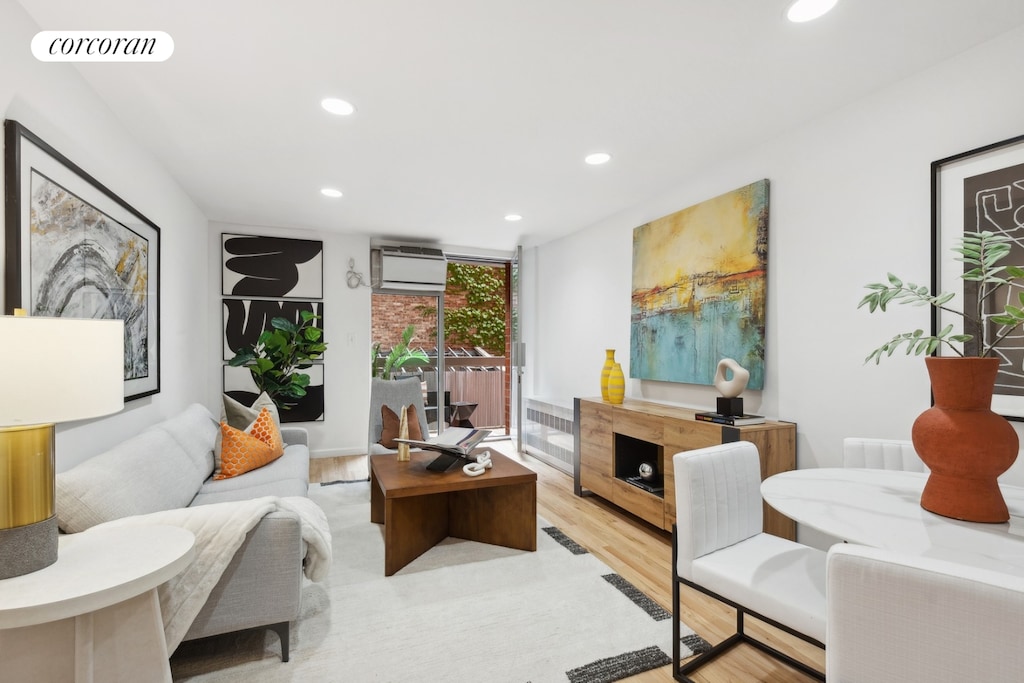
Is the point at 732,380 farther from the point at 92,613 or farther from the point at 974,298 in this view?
the point at 92,613

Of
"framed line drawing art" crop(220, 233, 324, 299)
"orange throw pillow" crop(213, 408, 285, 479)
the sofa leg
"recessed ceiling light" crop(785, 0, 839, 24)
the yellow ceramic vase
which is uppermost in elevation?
"recessed ceiling light" crop(785, 0, 839, 24)

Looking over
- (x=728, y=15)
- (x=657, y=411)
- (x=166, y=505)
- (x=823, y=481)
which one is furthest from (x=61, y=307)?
(x=657, y=411)

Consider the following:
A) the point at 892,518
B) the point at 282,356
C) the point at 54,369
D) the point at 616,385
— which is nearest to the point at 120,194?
the point at 54,369

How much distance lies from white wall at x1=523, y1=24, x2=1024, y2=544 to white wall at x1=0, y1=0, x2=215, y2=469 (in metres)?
3.08

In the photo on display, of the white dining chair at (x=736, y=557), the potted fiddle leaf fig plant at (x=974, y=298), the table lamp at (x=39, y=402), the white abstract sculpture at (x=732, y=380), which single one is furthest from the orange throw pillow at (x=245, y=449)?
the potted fiddle leaf fig plant at (x=974, y=298)

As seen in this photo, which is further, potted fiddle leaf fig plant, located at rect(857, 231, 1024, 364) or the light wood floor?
the light wood floor

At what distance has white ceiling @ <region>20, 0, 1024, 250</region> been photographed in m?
1.73

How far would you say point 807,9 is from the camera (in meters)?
1.69

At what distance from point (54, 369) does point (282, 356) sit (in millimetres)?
3504

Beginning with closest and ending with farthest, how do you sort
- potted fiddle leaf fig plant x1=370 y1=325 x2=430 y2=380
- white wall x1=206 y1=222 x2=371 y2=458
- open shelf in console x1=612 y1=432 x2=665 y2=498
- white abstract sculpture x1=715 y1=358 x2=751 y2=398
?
white abstract sculpture x1=715 y1=358 x2=751 y2=398
open shelf in console x1=612 y1=432 x2=665 y2=498
white wall x1=206 y1=222 x2=371 y2=458
potted fiddle leaf fig plant x1=370 y1=325 x2=430 y2=380

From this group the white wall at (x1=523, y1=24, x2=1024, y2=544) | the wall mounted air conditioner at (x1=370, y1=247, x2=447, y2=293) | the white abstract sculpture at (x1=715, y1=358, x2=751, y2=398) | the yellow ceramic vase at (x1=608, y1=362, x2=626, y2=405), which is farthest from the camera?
the wall mounted air conditioner at (x1=370, y1=247, x2=447, y2=293)

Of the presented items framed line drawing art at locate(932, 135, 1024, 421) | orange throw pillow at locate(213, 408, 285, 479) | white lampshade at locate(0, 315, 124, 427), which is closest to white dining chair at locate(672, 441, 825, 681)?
framed line drawing art at locate(932, 135, 1024, 421)

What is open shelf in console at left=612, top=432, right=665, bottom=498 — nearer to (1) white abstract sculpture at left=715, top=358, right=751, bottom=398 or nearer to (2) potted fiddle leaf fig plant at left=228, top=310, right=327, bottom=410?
(1) white abstract sculpture at left=715, top=358, right=751, bottom=398

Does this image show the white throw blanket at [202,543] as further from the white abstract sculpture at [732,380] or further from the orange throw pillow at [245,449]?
the white abstract sculpture at [732,380]
